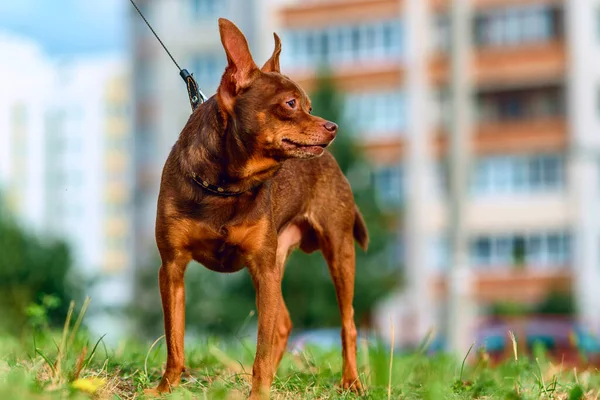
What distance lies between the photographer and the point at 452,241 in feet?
63.4

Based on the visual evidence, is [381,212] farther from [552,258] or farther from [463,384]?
[463,384]

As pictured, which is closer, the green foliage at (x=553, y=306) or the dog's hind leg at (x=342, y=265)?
the dog's hind leg at (x=342, y=265)

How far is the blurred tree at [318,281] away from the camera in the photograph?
103ft

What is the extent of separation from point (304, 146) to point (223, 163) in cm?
42

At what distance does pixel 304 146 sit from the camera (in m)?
5.30

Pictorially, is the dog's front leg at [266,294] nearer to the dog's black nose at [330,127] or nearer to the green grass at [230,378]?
the green grass at [230,378]

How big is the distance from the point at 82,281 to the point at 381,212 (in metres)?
14.1

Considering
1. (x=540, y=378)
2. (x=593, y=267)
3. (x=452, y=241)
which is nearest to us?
(x=540, y=378)

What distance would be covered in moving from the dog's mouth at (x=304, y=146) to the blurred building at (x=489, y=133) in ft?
115

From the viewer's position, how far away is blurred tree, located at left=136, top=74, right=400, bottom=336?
31.4 meters

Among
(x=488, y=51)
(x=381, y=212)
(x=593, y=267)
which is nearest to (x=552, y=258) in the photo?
(x=593, y=267)

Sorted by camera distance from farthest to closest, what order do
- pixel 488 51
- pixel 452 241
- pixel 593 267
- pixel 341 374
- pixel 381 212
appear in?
pixel 488 51 < pixel 593 267 < pixel 381 212 < pixel 452 241 < pixel 341 374

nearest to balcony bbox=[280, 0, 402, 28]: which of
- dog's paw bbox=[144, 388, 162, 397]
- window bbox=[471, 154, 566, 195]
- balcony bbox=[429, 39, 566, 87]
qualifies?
balcony bbox=[429, 39, 566, 87]

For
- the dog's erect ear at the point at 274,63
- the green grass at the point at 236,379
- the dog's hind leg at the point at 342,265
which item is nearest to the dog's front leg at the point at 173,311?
the green grass at the point at 236,379
